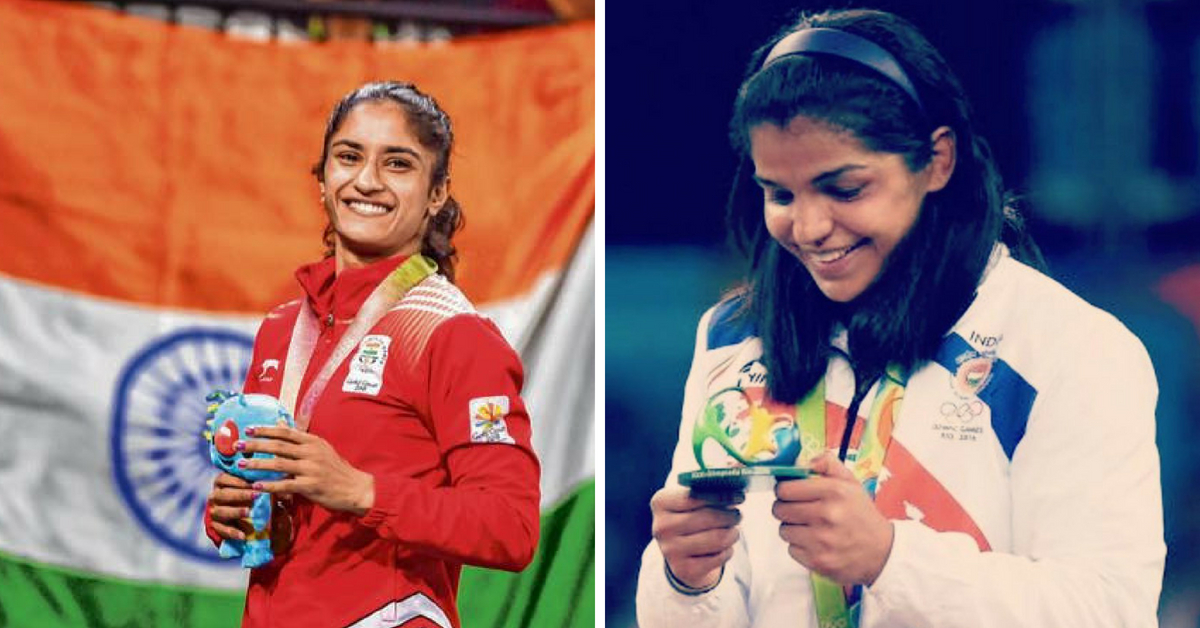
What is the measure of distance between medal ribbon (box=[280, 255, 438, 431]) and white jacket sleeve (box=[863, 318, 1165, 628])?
3.62 feet

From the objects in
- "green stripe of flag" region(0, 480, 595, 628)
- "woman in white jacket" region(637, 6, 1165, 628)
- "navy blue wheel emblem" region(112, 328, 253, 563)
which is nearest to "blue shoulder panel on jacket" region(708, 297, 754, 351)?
"woman in white jacket" region(637, 6, 1165, 628)

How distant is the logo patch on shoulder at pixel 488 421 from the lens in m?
2.39

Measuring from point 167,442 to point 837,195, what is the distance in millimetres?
1338

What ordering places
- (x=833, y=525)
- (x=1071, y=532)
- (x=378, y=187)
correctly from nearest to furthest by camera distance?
(x=378, y=187) → (x=1071, y=532) → (x=833, y=525)

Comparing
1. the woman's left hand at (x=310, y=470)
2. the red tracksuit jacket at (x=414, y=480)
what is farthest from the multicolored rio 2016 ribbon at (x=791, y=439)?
the woman's left hand at (x=310, y=470)

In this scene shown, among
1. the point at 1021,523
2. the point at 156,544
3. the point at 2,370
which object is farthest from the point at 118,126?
the point at 1021,523

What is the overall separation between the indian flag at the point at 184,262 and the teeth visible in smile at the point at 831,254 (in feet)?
1.45

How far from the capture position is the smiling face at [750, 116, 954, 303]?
3291 mm

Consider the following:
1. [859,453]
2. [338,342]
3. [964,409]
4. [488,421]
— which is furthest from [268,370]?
[964,409]

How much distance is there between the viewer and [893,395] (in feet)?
10.7

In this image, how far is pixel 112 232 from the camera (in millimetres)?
3496

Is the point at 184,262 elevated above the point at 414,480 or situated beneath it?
elevated above

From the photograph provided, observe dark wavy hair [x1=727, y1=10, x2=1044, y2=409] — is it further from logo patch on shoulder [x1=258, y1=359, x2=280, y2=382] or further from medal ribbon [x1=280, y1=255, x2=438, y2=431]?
logo patch on shoulder [x1=258, y1=359, x2=280, y2=382]

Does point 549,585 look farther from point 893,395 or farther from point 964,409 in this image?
point 964,409
